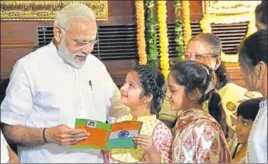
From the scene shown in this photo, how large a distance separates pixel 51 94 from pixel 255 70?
1.38m

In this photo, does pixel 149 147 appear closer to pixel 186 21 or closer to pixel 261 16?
pixel 261 16

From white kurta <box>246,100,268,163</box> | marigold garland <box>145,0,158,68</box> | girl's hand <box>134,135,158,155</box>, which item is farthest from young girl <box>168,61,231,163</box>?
marigold garland <box>145,0,158,68</box>

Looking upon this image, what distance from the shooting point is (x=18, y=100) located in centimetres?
307

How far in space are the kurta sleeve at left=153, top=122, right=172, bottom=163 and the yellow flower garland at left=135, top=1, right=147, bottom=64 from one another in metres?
2.34

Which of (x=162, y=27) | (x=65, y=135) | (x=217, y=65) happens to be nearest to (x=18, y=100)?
(x=65, y=135)

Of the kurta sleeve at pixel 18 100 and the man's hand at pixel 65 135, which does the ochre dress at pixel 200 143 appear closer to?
the man's hand at pixel 65 135

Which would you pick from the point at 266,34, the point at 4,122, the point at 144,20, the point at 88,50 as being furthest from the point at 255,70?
the point at 144,20

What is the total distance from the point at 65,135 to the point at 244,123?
3.16 feet

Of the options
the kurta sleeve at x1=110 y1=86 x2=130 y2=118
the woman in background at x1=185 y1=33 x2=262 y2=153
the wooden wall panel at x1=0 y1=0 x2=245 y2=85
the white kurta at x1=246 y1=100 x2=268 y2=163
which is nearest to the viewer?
the white kurta at x1=246 y1=100 x2=268 y2=163

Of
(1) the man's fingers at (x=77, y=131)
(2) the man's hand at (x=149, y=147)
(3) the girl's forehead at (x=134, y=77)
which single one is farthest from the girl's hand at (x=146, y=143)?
(3) the girl's forehead at (x=134, y=77)

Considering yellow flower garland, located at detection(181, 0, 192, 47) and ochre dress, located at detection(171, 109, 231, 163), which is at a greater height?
yellow flower garland, located at detection(181, 0, 192, 47)

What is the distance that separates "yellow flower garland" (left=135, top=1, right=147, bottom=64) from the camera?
5.25 meters

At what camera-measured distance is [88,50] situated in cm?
318

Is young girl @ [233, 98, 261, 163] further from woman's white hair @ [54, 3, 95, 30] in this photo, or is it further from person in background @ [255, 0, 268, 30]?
woman's white hair @ [54, 3, 95, 30]
